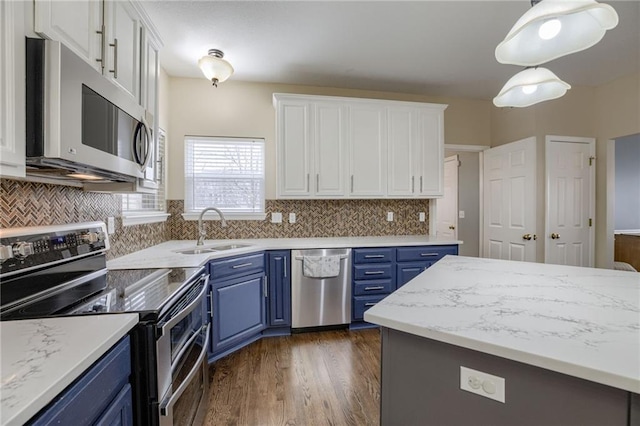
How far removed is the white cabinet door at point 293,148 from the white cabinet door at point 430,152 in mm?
1343

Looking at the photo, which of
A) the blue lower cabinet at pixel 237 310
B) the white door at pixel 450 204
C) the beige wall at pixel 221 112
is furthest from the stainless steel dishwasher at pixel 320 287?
the white door at pixel 450 204

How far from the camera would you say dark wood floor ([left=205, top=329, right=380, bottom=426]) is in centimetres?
177

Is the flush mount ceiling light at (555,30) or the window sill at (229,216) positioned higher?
the flush mount ceiling light at (555,30)

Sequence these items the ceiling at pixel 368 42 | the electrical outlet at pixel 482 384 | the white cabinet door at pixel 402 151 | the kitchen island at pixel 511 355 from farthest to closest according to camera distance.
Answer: the white cabinet door at pixel 402 151, the ceiling at pixel 368 42, the electrical outlet at pixel 482 384, the kitchen island at pixel 511 355

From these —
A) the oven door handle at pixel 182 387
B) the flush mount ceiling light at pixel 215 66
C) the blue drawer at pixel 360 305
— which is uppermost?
the flush mount ceiling light at pixel 215 66

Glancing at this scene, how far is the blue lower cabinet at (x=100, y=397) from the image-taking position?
2.23 ft

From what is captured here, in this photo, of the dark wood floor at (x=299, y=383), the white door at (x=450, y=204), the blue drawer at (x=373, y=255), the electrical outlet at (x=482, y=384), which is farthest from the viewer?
the white door at (x=450, y=204)

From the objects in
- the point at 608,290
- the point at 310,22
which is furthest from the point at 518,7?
the point at 608,290

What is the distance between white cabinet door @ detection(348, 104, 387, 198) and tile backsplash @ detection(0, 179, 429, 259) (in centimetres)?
34

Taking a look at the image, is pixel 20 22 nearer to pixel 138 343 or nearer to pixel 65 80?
pixel 65 80

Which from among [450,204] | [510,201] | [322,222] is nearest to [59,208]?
[322,222]

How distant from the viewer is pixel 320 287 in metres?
2.91

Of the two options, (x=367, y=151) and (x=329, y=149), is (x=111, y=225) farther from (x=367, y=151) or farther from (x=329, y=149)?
(x=367, y=151)

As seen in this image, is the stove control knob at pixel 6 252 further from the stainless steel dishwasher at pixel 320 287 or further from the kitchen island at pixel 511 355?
the stainless steel dishwasher at pixel 320 287
